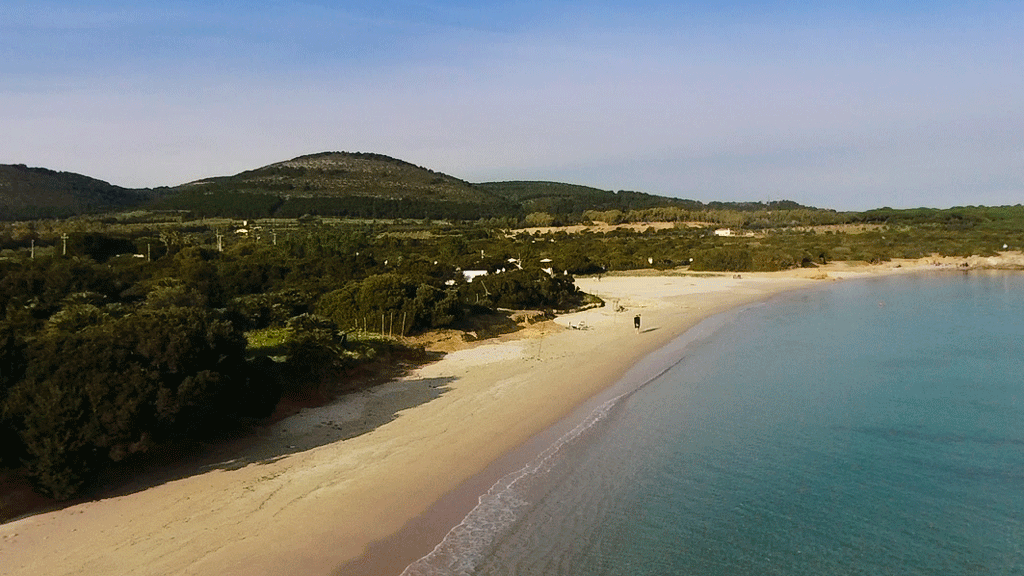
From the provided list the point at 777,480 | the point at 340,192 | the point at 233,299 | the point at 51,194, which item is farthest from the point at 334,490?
the point at 340,192

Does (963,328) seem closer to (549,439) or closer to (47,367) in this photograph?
(549,439)

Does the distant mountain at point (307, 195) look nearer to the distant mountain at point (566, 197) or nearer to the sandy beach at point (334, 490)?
the distant mountain at point (566, 197)

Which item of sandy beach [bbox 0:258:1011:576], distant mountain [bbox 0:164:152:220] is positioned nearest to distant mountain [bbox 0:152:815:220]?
distant mountain [bbox 0:164:152:220]

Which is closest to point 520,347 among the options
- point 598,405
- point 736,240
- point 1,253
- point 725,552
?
point 598,405

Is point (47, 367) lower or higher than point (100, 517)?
higher

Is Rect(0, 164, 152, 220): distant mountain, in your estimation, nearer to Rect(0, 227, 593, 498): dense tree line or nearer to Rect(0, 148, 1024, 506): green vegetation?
Rect(0, 148, 1024, 506): green vegetation
